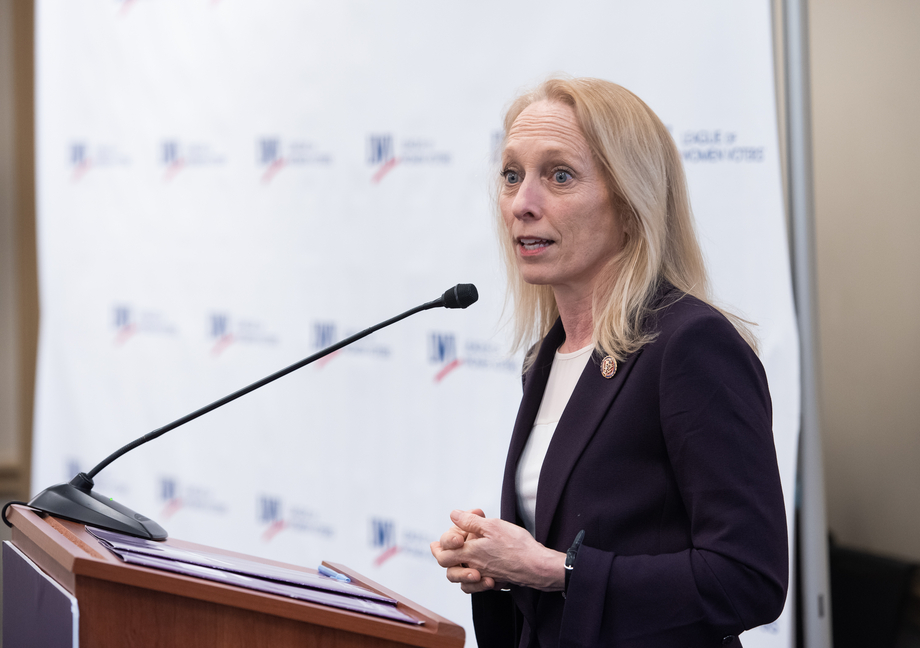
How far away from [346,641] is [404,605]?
0.29 feet

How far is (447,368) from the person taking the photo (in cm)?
254

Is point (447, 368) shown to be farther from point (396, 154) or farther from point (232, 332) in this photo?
point (232, 332)

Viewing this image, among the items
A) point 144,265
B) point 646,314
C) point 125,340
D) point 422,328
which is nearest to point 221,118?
point 144,265

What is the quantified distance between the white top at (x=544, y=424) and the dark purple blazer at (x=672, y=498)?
0.31 ft

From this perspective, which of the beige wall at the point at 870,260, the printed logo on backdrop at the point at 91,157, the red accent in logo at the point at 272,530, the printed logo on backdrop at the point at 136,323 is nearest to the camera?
the beige wall at the point at 870,260

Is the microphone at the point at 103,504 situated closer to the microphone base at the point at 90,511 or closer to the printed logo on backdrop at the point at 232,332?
the microphone base at the point at 90,511

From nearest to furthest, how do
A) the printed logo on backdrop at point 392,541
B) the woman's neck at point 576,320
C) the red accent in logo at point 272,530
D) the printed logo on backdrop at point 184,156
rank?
the woman's neck at point 576,320
the printed logo on backdrop at point 392,541
the red accent in logo at point 272,530
the printed logo on backdrop at point 184,156

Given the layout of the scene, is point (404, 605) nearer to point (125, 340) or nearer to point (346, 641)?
point (346, 641)

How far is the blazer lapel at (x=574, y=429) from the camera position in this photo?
107cm

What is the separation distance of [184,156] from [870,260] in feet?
8.31

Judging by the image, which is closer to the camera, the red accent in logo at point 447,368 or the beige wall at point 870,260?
the beige wall at point 870,260

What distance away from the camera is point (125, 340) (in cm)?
337

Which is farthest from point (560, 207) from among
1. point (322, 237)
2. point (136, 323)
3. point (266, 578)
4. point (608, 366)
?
point (136, 323)

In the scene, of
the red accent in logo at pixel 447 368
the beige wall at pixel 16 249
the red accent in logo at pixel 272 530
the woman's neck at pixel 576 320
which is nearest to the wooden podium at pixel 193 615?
the woman's neck at pixel 576 320
